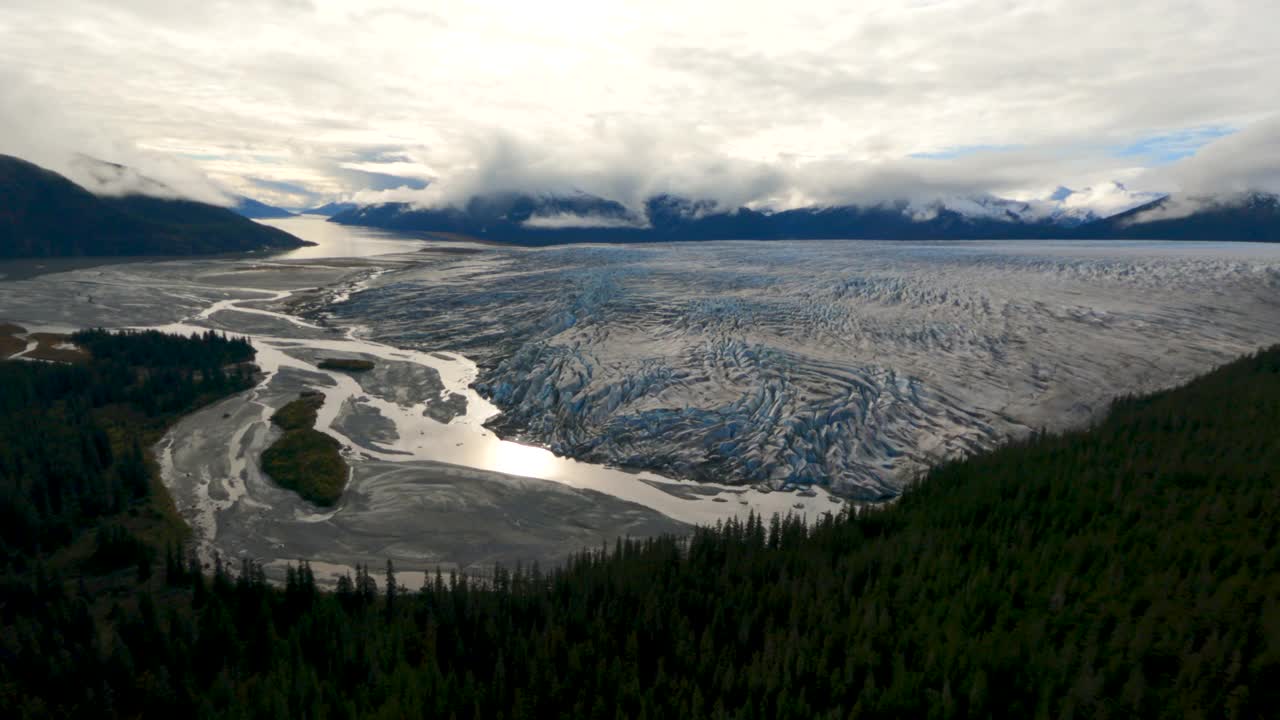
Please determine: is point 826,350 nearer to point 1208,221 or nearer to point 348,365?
point 348,365

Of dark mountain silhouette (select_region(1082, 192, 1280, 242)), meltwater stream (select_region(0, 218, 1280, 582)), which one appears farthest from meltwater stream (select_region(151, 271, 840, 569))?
dark mountain silhouette (select_region(1082, 192, 1280, 242))

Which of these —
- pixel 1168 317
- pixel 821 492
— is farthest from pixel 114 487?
pixel 1168 317

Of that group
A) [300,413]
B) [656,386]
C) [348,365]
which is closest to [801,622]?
[656,386]

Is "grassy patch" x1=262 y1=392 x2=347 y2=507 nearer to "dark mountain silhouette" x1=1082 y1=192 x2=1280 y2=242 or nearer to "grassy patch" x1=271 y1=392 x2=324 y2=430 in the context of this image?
"grassy patch" x1=271 y1=392 x2=324 y2=430

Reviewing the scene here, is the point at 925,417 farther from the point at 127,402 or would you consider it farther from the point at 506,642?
the point at 127,402

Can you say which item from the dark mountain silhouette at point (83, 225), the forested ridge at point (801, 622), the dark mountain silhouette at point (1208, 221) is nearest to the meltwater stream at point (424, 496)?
the forested ridge at point (801, 622)

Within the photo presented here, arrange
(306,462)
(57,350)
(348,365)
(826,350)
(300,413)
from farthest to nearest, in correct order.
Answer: (57,350) < (348,365) < (826,350) < (300,413) < (306,462)

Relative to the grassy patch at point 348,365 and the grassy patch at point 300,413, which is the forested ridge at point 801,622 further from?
the grassy patch at point 348,365
